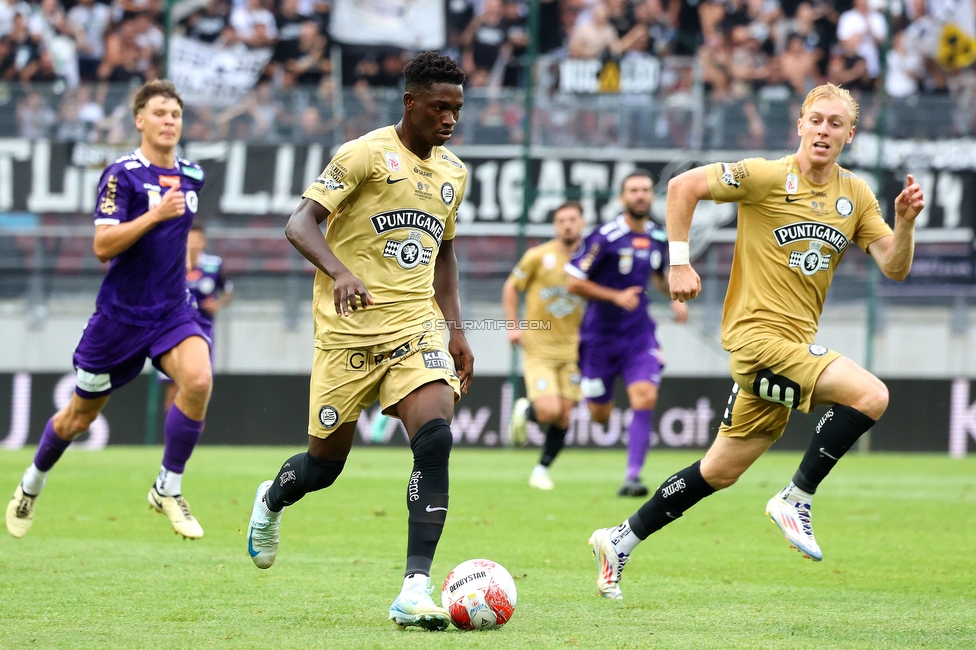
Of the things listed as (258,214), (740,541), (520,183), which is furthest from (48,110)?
(740,541)

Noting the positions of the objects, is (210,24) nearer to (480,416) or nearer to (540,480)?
(480,416)

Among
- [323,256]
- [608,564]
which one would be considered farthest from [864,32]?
[323,256]

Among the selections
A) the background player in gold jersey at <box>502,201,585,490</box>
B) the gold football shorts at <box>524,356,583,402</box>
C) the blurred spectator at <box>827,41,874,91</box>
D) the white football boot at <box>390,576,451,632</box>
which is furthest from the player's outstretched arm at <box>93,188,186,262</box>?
the blurred spectator at <box>827,41,874,91</box>

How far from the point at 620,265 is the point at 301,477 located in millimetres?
6386

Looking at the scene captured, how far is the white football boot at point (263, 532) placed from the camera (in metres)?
6.10

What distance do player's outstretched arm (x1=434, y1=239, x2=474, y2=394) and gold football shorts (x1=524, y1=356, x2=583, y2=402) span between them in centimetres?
639

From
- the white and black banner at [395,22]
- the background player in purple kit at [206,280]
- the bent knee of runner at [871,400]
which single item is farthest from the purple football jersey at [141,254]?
the white and black banner at [395,22]

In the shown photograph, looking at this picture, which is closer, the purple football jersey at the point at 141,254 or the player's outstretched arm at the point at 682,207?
the player's outstretched arm at the point at 682,207

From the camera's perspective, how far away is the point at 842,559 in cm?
772

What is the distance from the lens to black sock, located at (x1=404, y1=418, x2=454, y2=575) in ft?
17.1

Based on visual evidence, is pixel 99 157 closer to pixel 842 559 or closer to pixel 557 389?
pixel 557 389

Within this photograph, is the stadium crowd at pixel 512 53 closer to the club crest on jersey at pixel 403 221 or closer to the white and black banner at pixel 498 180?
the white and black banner at pixel 498 180

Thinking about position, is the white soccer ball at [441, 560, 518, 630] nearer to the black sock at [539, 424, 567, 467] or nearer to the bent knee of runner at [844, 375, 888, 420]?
the bent knee of runner at [844, 375, 888, 420]

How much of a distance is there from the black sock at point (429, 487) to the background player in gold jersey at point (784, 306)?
116 centimetres
